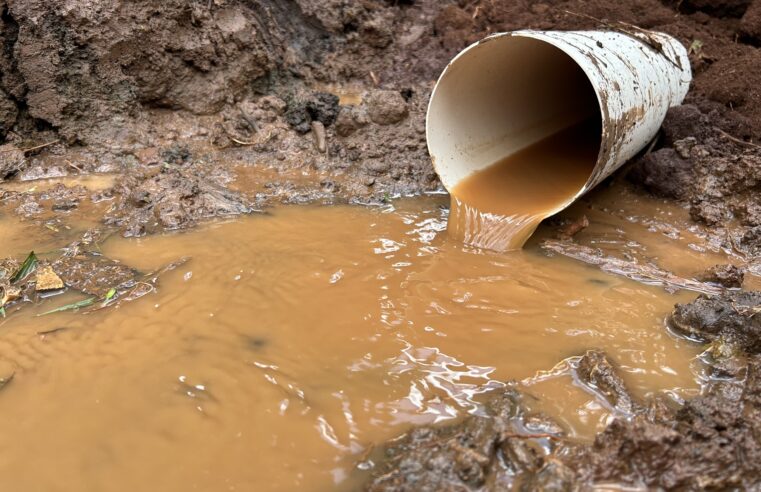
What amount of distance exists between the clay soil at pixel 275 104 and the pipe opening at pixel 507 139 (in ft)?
2.03

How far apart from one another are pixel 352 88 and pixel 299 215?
2.51m

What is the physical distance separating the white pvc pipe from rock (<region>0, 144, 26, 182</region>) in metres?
3.55

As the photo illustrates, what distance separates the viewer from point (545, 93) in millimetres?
5234

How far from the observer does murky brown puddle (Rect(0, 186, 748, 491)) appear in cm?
245

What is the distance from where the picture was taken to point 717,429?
235 cm

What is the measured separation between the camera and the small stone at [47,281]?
3602 millimetres

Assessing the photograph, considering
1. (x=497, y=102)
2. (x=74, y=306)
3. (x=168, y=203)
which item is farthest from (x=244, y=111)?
(x=74, y=306)

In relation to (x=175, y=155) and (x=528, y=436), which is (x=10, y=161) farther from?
(x=528, y=436)

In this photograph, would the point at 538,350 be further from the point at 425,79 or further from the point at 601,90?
the point at 425,79

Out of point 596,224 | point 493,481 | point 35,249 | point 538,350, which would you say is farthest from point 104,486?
point 596,224

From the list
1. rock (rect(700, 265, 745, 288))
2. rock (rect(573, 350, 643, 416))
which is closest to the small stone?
rock (rect(573, 350, 643, 416))

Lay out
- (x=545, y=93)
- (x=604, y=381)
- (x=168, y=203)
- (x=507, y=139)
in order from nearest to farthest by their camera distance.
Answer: (x=604, y=381), (x=168, y=203), (x=507, y=139), (x=545, y=93)

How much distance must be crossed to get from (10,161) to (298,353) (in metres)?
3.68

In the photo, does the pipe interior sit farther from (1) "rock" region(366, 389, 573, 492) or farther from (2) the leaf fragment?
(2) the leaf fragment
